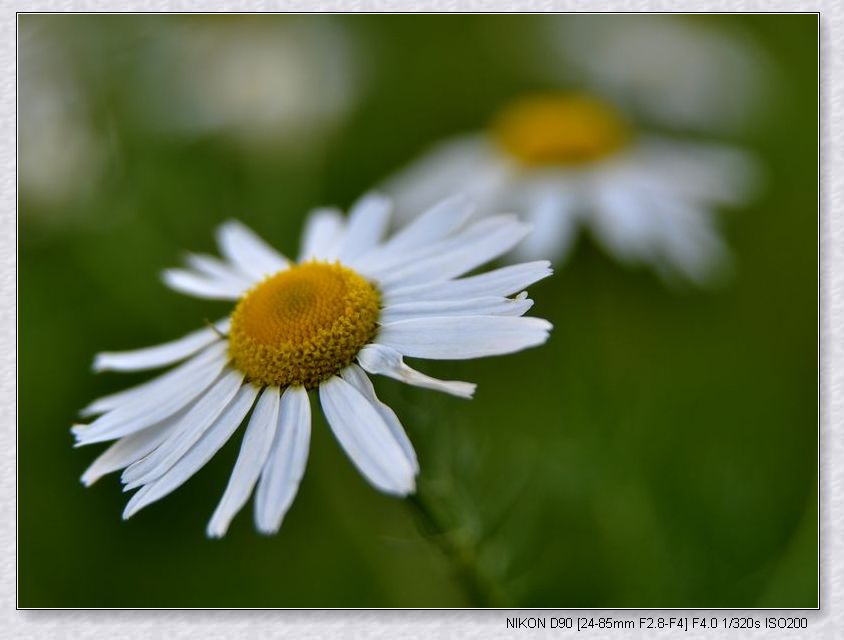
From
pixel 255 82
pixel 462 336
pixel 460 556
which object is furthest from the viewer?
pixel 255 82

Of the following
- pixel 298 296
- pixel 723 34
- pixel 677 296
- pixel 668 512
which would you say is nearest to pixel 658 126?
pixel 723 34

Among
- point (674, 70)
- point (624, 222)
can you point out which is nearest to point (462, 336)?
point (624, 222)

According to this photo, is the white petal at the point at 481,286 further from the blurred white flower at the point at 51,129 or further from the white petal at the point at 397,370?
the blurred white flower at the point at 51,129

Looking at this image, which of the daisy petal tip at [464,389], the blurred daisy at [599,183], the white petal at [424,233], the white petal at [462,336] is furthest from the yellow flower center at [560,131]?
the daisy petal tip at [464,389]

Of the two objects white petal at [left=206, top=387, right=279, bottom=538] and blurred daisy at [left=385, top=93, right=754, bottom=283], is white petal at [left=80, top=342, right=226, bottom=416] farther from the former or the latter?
blurred daisy at [left=385, top=93, right=754, bottom=283]

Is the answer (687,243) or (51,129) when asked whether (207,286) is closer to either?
(51,129)
